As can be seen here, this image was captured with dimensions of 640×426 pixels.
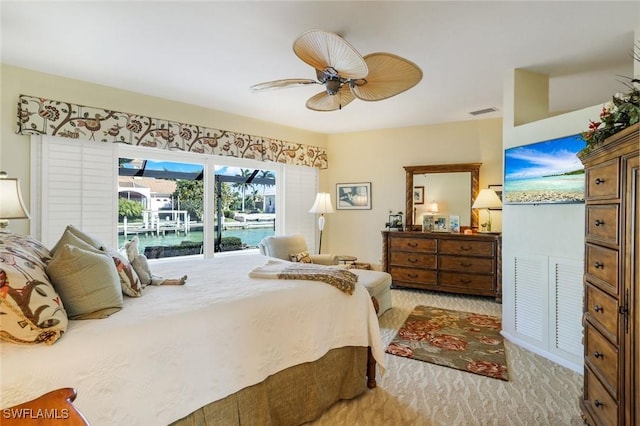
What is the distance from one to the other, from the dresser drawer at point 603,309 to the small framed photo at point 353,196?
12.5ft

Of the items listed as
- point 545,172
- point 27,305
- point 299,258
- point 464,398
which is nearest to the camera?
point 27,305

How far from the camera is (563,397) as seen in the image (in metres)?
2.07

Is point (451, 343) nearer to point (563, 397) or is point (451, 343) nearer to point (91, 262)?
point (563, 397)

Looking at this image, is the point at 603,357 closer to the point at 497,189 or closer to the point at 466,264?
the point at 466,264

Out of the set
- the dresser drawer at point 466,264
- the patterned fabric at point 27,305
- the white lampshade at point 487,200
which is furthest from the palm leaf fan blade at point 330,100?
the dresser drawer at point 466,264

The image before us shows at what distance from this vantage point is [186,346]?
4.54 ft

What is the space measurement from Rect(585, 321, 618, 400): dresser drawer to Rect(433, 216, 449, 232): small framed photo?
2972mm

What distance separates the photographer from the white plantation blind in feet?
17.1

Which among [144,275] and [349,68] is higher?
[349,68]

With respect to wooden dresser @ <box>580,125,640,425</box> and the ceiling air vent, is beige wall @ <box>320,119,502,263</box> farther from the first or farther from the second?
wooden dresser @ <box>580,125,640,425</box>

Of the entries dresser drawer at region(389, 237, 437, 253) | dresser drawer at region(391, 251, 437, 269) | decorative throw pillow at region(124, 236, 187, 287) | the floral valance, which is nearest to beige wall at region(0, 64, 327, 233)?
the floral valance

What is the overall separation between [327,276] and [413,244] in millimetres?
2912

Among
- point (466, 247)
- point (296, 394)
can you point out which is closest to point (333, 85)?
point (296, 394)

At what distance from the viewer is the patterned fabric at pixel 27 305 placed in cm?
112
